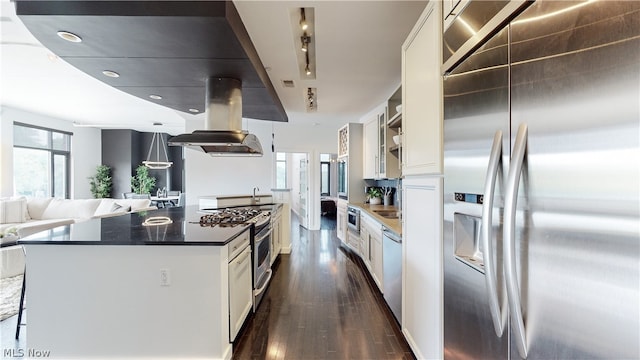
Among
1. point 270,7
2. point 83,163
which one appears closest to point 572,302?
point 270,7

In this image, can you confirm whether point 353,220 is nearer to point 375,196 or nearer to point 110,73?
point 375,196

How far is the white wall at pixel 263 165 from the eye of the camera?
716cm

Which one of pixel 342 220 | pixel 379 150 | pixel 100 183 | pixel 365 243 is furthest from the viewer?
pixel 100 183

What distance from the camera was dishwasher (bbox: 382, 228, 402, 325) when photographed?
93.9 inches

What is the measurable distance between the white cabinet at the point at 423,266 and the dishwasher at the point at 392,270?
159mm

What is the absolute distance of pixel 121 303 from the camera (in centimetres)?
193

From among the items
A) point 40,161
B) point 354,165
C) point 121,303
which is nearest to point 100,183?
point 40,161

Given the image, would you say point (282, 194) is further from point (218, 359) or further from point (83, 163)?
point (83, 163)

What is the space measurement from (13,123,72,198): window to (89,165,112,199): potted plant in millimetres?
666

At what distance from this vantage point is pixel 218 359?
1.94 m

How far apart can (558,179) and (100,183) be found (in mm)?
11178

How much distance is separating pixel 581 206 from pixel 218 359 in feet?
7.26

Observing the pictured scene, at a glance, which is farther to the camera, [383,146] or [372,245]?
[383,146]

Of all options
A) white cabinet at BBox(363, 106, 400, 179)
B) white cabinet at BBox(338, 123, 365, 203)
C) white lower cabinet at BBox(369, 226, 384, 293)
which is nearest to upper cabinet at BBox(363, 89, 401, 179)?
white cabinet at BBox(363, 106, 400, 179)
